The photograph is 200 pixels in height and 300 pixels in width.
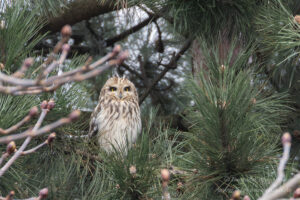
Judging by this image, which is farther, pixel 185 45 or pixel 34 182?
pixel 185 45

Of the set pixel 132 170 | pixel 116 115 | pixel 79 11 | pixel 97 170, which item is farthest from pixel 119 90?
pixel 132 170

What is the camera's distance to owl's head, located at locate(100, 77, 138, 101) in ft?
11.1

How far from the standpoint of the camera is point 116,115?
318 cm

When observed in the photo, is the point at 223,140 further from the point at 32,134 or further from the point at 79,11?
the point at 79,11

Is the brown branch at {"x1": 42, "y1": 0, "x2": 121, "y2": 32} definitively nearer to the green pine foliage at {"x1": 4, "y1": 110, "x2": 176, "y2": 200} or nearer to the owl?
the owl

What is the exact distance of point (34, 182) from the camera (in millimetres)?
2125

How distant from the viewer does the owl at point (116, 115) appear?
3.05 m

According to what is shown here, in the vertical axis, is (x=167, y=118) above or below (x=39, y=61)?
below

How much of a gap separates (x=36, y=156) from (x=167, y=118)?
4.53ft

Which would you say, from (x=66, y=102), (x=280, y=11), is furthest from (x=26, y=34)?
(x=280, y=11)

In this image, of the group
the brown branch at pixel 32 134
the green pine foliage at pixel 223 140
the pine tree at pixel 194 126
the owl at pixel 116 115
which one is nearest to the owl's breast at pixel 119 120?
the owl at pixel 116 115

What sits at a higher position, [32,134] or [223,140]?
[32,134]

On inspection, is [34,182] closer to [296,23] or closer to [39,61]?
[39,61]

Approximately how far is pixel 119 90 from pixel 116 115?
0.92ft
